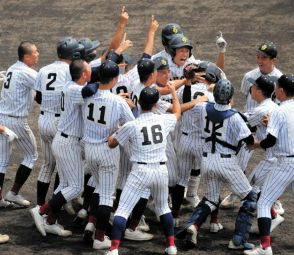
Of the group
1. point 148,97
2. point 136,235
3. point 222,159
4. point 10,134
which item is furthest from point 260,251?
point 10,134

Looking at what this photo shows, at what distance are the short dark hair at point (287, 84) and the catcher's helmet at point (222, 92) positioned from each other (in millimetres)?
540

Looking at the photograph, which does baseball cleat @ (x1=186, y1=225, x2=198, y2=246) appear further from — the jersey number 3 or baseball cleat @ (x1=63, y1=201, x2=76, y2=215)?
baseball cleat @ (x1=63, y1=201, x2=76, y2=215)

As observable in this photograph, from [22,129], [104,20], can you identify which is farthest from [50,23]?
[22,129]

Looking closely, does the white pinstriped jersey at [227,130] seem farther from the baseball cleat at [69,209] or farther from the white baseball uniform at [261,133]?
the baseball cleat at [69,209]

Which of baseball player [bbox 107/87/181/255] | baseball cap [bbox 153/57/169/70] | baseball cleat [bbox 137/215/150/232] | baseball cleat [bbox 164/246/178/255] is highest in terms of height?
baseball cap [bbox 153/57/169/70]

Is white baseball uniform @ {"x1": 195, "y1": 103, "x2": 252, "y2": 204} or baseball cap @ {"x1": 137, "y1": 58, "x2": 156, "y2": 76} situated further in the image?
baseball cap @ {"x1": 137, "y1": 58, "x2": 156, "y2": 76}

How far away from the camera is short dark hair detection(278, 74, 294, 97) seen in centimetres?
845

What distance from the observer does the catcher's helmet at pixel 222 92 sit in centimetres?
849

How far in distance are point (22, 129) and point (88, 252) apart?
1.97 meters

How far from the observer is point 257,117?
8.80m

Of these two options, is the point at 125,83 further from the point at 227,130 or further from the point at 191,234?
the point at 191,234

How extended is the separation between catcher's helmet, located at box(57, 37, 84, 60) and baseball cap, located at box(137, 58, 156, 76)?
90 cm

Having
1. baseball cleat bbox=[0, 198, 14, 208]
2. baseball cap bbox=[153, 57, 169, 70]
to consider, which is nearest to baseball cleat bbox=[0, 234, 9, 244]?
baseball cleat bbox=[0, 198, 14, 208]

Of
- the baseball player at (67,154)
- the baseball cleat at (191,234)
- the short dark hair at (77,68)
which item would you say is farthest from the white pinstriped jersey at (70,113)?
the baseball cleat at (191,234)
